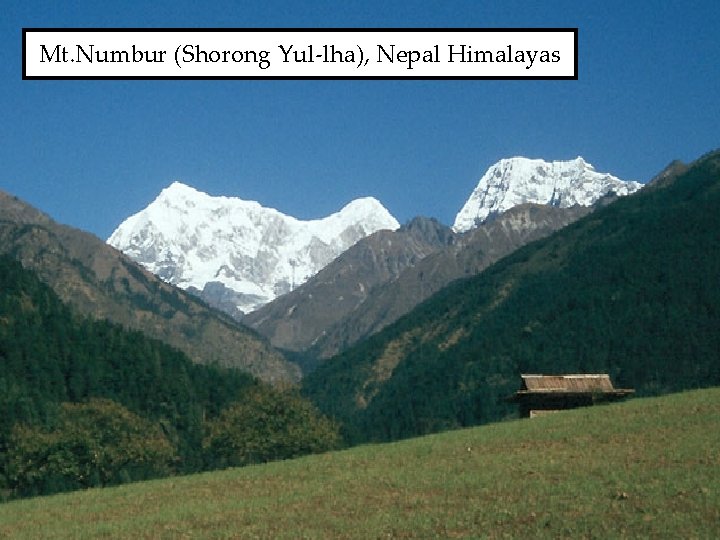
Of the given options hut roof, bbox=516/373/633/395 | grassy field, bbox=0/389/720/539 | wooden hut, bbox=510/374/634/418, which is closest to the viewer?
grassy field, bbox=0/389/720/539

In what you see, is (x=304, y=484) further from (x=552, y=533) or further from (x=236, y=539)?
(x=552, y=533)

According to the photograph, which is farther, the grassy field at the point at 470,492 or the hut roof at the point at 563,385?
the hut roof at the point at 563,385

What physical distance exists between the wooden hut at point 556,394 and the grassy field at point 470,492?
2844 centimetres

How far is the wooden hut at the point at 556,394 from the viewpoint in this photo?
355 feet

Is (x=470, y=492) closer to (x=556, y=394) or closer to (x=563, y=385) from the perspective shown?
(x=556, y=394)

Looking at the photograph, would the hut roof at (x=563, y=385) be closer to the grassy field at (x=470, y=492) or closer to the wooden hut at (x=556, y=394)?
the wooden hut at (x=556, y=394)

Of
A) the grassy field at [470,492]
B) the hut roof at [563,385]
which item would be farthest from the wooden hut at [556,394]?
the grassy field at [470,492]

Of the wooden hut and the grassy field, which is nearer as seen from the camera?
the grassy field

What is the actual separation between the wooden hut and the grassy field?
93.3 feet

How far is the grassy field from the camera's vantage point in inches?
1543

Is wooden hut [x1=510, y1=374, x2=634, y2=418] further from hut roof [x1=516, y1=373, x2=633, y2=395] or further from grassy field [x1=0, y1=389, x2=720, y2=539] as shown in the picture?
grassy field [x1=0, y1=389, x2=720, y2=539]

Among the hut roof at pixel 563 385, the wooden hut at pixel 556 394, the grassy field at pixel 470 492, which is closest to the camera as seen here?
the grassy field at pixel 470 492

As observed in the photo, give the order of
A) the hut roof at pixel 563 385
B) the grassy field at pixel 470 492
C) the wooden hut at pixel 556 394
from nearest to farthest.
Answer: the grassy field at pixel 470 492, the wooden hut at pixel 556 394, the hut roof at pixel 563 385

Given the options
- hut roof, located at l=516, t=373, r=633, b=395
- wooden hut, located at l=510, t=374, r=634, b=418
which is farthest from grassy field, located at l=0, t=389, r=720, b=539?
hut roof, located at l=516, t=373, r=633, b=395
